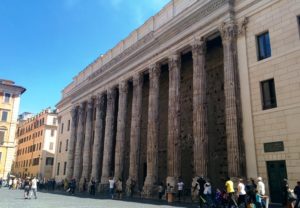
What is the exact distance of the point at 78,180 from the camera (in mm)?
37875

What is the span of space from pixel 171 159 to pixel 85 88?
20.9 metres

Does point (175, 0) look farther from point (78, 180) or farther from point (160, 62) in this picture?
point (78, 180)

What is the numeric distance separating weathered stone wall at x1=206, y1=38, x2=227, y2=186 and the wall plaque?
5.95m

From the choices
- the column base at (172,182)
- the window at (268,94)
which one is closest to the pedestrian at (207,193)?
the column base at (172,182)

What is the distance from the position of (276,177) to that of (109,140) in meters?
19.7

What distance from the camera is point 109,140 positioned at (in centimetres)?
3247

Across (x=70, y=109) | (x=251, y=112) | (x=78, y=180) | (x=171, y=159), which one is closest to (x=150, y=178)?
(x=171, y=159)

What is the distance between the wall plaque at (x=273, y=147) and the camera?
53.8 feet

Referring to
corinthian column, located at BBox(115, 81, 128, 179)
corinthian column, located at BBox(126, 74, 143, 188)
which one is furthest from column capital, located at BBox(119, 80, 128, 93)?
corinthian column, located at BBox(126, 74, 143, 188)

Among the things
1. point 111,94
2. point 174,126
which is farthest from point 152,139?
point 111,94

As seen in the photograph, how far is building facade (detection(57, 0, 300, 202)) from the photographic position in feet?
55.3

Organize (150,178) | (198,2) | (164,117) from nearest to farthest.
Answer: (198,2) → (150,178) → (164,117)

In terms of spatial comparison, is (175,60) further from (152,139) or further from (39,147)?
(39,147)

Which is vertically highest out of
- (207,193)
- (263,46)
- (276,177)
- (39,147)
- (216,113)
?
(263,46)
